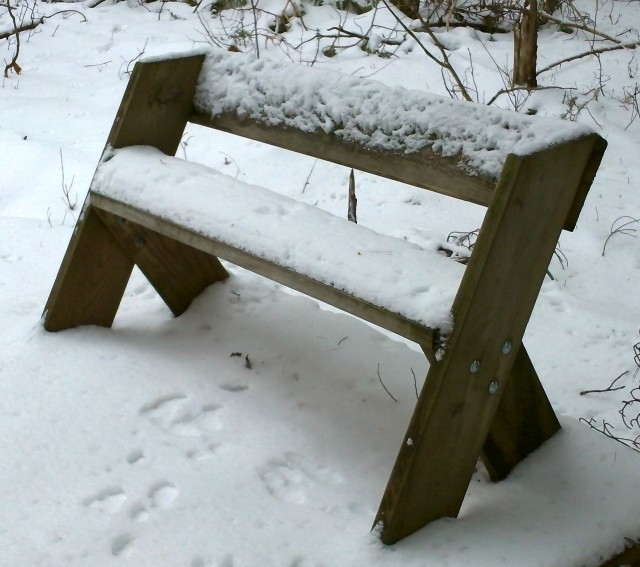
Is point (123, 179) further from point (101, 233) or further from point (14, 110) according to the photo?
point (14, 110)

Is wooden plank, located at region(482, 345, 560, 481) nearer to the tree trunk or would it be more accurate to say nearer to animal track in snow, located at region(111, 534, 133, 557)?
animal track in snow, located at region(111, 534, 133, 557)

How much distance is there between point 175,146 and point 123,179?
0.32 m

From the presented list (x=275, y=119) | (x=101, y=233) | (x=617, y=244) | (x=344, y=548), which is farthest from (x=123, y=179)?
(x=617, y=244)

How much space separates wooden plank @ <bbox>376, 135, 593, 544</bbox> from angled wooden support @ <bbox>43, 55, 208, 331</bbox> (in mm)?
1186

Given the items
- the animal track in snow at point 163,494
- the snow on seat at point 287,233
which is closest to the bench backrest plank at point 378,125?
the snow on seat at point 287,233

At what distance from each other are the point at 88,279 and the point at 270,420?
0.75 meters

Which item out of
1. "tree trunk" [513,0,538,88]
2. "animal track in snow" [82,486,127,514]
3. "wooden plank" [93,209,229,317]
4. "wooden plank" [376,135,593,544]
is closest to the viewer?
"wooden plank" [376,135,593,544]

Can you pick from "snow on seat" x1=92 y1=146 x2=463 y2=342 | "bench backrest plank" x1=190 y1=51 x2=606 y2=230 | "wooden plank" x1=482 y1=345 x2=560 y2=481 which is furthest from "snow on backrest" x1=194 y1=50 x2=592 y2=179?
"wooden plank" x1=482 y1=345 x2=560 y2=481

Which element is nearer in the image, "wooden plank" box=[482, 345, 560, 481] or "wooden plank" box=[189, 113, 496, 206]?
"wooden plank" box=[189, 113, 496, 206]

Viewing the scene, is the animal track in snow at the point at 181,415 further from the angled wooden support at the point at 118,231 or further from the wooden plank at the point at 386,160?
the wooden plank at the point at 386,160

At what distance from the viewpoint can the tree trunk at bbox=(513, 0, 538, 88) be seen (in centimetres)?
477

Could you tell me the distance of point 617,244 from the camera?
3781 mm

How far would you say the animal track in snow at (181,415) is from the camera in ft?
7.09

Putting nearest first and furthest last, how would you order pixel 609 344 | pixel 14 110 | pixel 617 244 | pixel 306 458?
1. pixel 306 458
2. pixel 609 344
3. pixel 617 244
4. pixel 14 110
